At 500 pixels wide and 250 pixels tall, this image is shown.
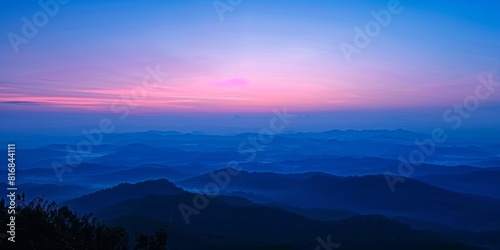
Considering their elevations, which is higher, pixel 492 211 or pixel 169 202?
pixel 169 202

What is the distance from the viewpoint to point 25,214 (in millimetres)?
18516

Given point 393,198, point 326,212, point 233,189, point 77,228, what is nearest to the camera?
point 77,228

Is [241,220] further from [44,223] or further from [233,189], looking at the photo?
[233,189]

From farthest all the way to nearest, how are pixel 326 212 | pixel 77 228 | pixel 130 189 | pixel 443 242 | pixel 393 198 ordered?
pixel 393 198 < pixel 130 189 < pixel 326 212 < pixel 443 242 < pixel 77 228

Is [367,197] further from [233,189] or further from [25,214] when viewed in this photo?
[25,214]

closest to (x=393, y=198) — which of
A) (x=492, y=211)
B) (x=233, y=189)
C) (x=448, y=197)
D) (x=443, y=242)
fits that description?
(x=448, y=197)

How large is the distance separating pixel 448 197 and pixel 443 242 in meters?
69.2

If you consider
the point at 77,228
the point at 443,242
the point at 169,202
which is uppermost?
the point at 169,202

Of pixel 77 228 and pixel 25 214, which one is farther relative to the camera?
pixel 77 228

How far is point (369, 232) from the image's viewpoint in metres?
57.8

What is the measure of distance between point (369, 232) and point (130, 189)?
70.8 m

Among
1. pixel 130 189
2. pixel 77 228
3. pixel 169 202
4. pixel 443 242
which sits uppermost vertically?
pixel 130 189

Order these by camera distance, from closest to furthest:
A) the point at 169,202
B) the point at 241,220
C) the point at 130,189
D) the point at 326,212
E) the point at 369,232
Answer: the point at 369,232 < the point at 241,220 < the point at 169,202 < the point at 326,212 < the point at 130,189

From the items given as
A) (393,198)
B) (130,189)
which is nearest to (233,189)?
(130,189)
